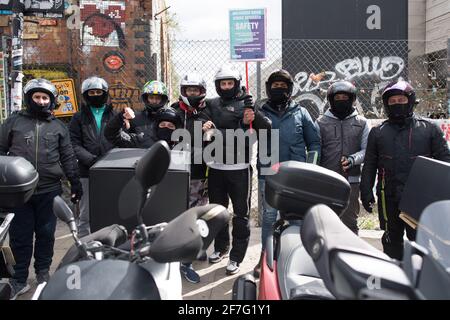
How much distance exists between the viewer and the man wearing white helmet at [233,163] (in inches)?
162

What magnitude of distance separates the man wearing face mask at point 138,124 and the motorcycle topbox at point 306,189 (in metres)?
1.87

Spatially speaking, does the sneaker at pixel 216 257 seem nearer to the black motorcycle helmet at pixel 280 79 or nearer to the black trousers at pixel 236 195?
the black trousers at pixel 236 195

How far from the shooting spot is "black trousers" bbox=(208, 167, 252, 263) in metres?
4.13

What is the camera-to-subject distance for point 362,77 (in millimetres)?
10805

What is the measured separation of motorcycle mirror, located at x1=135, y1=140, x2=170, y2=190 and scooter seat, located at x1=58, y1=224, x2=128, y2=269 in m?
0.47

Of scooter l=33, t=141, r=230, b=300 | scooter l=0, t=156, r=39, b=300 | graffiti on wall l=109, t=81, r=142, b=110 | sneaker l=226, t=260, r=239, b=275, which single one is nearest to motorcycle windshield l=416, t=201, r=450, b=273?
scooter l=33, t=141, r=230, b=300

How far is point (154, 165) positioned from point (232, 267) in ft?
8.62

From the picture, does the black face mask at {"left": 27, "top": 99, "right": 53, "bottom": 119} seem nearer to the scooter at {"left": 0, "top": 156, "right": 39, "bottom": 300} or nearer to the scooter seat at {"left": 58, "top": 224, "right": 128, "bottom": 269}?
the scooter at {"left": 0, "top": 156, "right": 39, "bottom": 300}

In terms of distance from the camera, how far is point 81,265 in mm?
1770

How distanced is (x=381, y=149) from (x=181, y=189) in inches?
73.5

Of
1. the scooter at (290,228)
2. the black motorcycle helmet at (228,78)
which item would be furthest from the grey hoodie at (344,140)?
the scooter at (290,228)

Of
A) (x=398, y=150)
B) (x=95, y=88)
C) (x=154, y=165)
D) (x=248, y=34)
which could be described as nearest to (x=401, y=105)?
(x=398, y=150)
